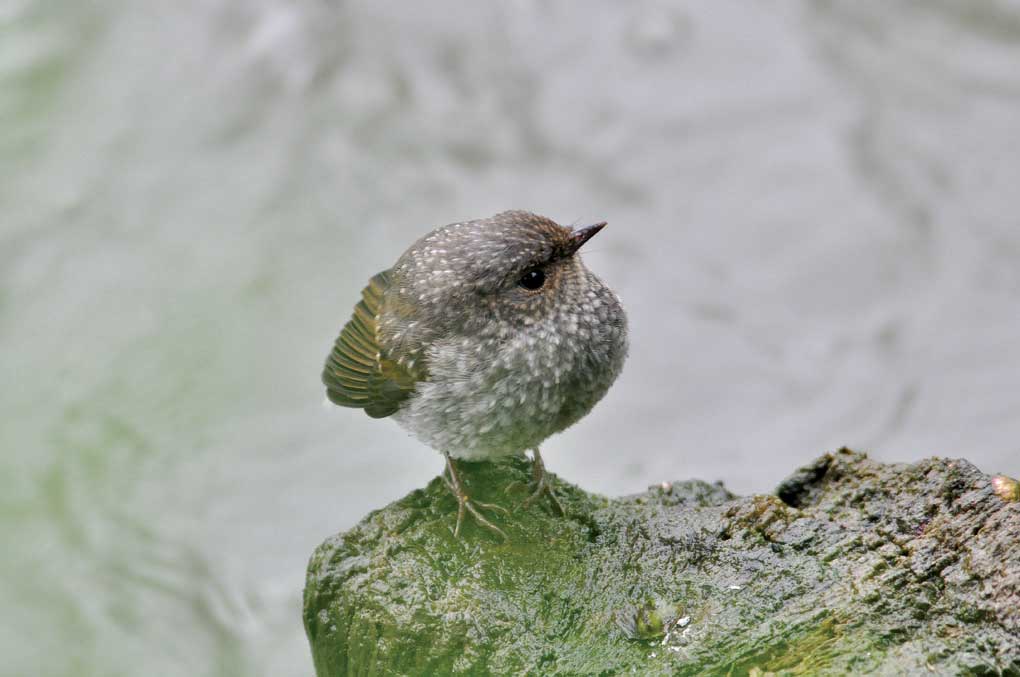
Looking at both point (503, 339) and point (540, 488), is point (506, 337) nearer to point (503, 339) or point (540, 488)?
point (503, 339)

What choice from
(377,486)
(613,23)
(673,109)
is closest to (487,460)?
(377,486)

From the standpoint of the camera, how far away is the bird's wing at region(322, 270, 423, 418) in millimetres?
4777

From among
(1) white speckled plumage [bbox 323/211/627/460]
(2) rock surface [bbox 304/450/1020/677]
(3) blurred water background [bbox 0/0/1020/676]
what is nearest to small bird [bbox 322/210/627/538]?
(1) white speckled plumage [bbox 323/211/627/460]

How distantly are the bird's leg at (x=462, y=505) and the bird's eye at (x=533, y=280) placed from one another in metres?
0.76

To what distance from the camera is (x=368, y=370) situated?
497 centimetres

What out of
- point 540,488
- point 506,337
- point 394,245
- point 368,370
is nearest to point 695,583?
point 540,488

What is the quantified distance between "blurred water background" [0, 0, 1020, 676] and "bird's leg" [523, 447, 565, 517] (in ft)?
11.1

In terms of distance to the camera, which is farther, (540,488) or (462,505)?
(540,488)

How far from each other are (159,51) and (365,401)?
273 inches

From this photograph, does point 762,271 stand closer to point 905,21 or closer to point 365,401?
point 905,21

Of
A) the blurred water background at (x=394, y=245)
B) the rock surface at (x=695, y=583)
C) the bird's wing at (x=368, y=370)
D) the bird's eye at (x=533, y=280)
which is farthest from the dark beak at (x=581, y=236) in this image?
the blurred water background at (x=394, y=245)

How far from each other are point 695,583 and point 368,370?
5.55 ft

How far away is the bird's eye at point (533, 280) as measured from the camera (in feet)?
14.8

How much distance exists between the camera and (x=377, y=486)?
8.22 metres
